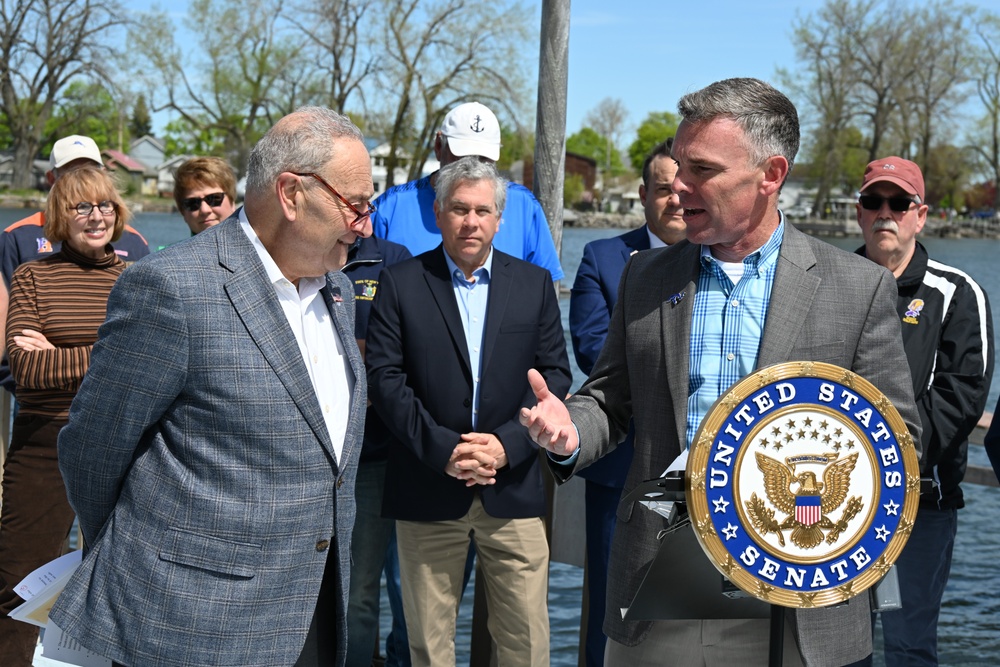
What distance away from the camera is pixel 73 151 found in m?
5.95

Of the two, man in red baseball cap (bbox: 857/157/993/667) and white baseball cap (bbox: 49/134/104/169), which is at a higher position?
white baseball cap (bbox: 49/134/104/169)

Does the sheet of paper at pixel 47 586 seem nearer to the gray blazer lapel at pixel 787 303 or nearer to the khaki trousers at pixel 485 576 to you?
the khaki trousers at pixel 485 576

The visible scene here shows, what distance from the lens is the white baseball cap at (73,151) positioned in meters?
5.95

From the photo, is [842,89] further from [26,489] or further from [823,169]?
[26,489]

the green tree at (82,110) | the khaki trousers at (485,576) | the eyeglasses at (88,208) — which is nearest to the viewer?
the khaki trousers at (485,576)

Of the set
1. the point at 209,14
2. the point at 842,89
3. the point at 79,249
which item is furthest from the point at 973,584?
the point at 842,89

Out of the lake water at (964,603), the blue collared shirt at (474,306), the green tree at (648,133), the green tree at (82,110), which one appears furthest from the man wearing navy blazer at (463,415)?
the green tree at (648,133)

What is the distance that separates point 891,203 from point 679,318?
1.72m

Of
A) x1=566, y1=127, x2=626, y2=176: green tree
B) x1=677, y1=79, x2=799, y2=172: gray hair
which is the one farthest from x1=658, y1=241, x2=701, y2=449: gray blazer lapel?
x1=566, y1=127, x2=626, y2=176: green tree

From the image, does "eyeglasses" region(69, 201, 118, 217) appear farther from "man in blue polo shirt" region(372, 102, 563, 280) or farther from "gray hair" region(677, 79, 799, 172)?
"gray hair" region(677, 79, 799, 172)

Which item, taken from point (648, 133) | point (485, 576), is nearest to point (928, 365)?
point (485, 576)

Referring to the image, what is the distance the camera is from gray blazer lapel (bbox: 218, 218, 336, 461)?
2.54 m

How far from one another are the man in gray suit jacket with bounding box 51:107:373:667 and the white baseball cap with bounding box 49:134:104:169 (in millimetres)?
3730

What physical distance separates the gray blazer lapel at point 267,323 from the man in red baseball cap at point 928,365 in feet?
7.52
